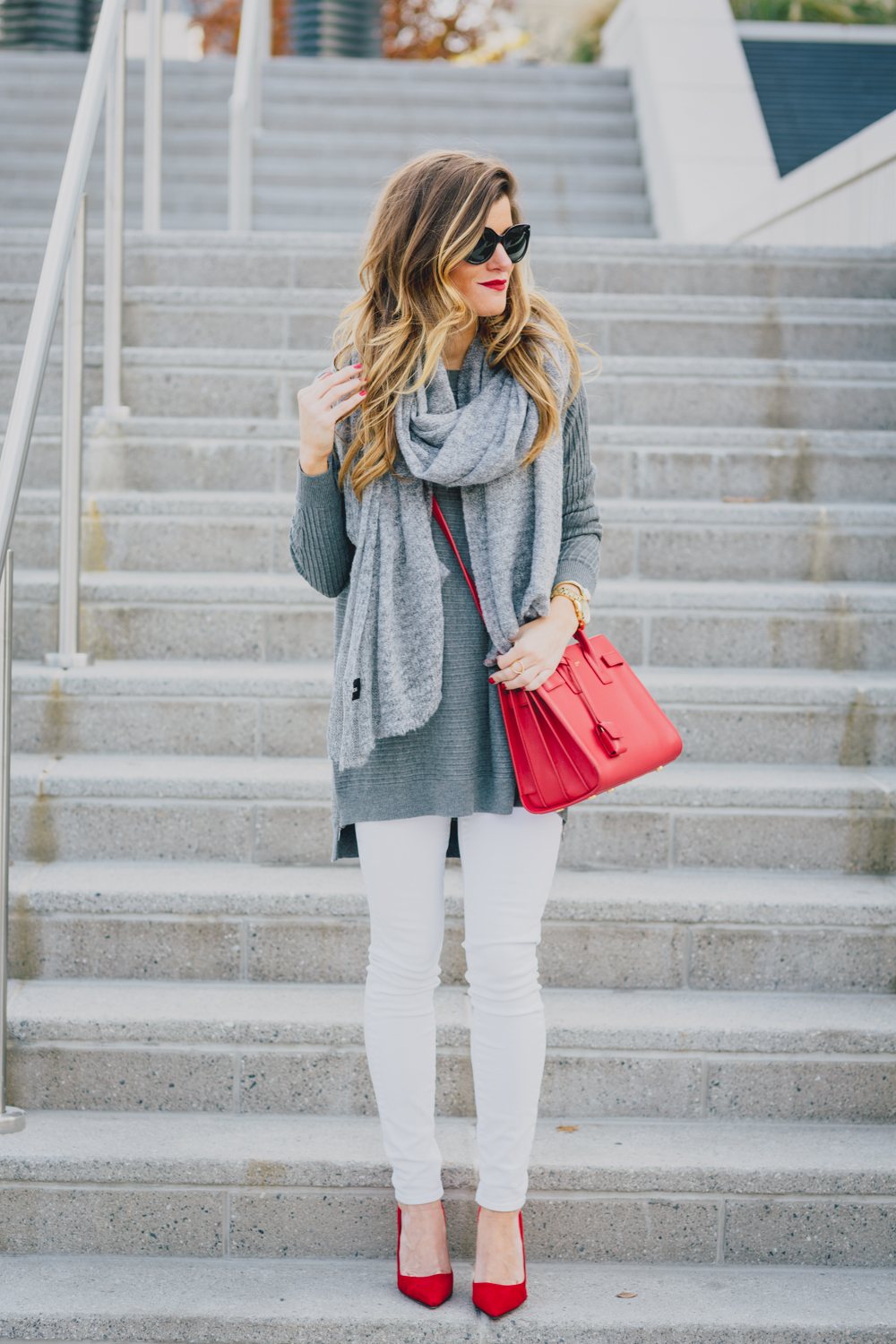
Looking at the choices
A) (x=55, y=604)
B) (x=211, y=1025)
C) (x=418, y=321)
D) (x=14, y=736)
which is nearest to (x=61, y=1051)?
(x=211, y=1025)

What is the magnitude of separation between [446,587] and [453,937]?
37.8 inches

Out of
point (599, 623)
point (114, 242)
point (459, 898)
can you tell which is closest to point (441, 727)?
point (459, 898)

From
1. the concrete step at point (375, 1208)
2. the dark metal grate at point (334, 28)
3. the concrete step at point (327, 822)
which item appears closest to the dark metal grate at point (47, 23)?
the dark metal grate at point (334, 28)

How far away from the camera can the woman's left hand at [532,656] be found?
1.70 m

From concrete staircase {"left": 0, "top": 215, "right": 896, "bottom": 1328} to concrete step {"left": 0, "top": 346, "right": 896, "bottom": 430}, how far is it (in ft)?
0.04

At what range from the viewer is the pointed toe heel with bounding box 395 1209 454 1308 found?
1878mm

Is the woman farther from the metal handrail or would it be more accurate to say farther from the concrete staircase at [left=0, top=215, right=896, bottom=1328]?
the metal handrail

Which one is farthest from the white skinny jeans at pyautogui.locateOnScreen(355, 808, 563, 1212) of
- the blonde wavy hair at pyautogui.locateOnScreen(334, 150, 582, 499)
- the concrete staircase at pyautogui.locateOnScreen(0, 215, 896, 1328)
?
the blonde wavy hair at pyautogui.locateOnScreen(334, 150, 582, 499)

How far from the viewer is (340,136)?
625 centimetres

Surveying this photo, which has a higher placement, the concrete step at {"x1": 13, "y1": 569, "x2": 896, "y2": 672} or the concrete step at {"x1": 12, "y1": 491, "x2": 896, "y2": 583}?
the concrete step at {"x1": 12, "y1": 491, "x2": 896, "y2": 583}

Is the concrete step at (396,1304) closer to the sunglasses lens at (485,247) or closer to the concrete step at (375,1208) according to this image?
the concrete step at (375,1208)

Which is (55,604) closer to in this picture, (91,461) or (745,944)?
(91,461)

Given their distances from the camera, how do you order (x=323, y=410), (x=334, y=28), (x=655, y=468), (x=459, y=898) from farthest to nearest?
(x=334, y=28)
(x=655, y=468)
(x=459, y=898)
(x=323, y=410)

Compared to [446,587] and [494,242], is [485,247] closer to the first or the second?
[494,242]
